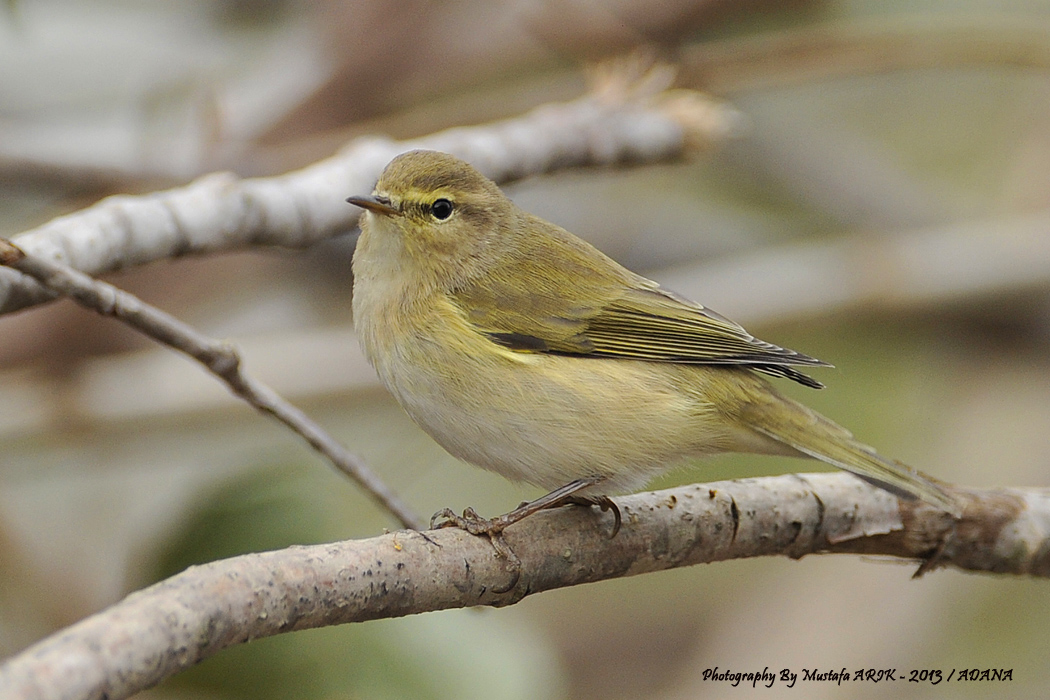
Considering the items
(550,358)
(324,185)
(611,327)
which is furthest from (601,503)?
(324,185)

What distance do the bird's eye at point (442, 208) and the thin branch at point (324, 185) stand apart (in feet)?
1.19

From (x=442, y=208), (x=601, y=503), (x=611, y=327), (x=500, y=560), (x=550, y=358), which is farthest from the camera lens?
(x=442, y=208)

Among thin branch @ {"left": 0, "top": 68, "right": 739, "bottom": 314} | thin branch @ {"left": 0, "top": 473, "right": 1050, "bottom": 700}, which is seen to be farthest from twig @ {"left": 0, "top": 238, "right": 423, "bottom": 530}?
thin branch @ {"left": 0, "top": 473, "right": 1050, "bottom": 700}

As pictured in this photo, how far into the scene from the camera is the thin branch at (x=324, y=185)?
2641 millimetres

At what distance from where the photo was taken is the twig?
2225 mm

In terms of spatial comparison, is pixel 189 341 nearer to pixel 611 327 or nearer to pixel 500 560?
pixel 500 560

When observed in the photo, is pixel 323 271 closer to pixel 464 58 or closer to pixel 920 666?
pixel 464 58

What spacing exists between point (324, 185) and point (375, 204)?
0.57 metres

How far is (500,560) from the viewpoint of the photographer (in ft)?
7.77

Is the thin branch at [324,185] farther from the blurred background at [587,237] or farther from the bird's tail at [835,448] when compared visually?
the bird's tail at [835,448]

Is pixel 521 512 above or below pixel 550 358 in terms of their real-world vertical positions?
below

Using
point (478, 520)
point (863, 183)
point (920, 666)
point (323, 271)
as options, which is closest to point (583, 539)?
point (478, 520)

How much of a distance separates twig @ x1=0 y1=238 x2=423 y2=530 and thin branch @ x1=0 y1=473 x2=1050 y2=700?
45cm

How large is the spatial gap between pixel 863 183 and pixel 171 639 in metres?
5.87
